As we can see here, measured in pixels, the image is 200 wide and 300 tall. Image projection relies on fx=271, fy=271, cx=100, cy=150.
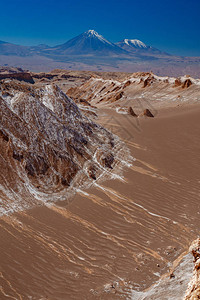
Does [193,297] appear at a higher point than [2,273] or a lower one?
higher

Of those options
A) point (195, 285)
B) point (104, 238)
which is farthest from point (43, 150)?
point (195, 285)

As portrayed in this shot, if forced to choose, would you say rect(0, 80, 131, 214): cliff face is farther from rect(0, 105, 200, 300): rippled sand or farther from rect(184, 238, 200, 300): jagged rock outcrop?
rect(184, 238, 200, 300): jagged rock outcrop

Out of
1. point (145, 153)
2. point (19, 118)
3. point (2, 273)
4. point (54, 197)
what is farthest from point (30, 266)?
point (145, 153)

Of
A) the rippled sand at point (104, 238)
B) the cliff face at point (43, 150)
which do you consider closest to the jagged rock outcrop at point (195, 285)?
the rippled sand at point (104, 238)

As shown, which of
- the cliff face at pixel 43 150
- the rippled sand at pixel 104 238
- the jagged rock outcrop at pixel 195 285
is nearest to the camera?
the jagged rock outcrop at pixel 195 285

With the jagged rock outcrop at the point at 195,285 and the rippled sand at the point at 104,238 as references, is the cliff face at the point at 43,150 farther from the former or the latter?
the jagged rock outcrop at the point at 195,285

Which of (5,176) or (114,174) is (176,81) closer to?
(114,174)
